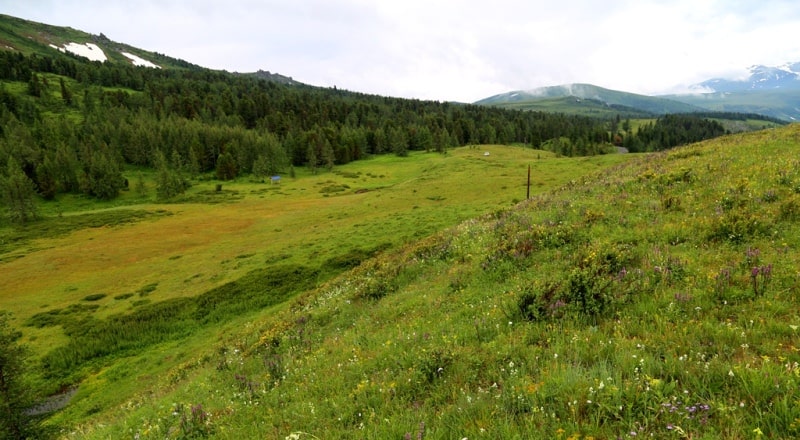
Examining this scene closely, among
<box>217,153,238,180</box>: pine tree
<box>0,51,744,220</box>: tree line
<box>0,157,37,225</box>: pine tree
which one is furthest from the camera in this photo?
<box>217,153,238,180</box>: pine tree

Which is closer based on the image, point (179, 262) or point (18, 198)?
point (179, 262)

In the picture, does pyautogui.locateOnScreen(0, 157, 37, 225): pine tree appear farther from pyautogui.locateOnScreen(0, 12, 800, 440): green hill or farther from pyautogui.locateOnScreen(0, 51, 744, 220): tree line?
pyautogui.locateOnScreen(0, 12, 800, 440): green hill

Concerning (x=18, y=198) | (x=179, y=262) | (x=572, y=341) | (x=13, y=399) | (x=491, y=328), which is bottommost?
(x=179, y=262)

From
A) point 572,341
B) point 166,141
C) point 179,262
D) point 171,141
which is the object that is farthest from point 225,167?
point 572,341

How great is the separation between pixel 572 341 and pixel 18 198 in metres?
121

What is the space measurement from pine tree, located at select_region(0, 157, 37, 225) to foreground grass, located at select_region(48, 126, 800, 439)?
105973 millimetres

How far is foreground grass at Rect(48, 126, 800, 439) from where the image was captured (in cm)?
460

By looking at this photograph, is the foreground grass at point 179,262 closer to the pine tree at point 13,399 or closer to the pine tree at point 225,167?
the pine tree at point 13,399

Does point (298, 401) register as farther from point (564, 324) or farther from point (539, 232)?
point (539, 232)

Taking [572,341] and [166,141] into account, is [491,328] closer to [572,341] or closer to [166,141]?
[572,341]

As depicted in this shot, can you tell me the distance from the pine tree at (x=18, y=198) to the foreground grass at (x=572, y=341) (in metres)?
106

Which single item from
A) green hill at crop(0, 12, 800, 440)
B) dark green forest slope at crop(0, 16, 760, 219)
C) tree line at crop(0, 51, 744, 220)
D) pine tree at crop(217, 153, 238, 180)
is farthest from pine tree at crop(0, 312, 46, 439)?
pine tree at crop(217, 153, 238, 180)

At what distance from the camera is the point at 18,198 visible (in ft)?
276

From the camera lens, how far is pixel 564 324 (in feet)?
25.0
